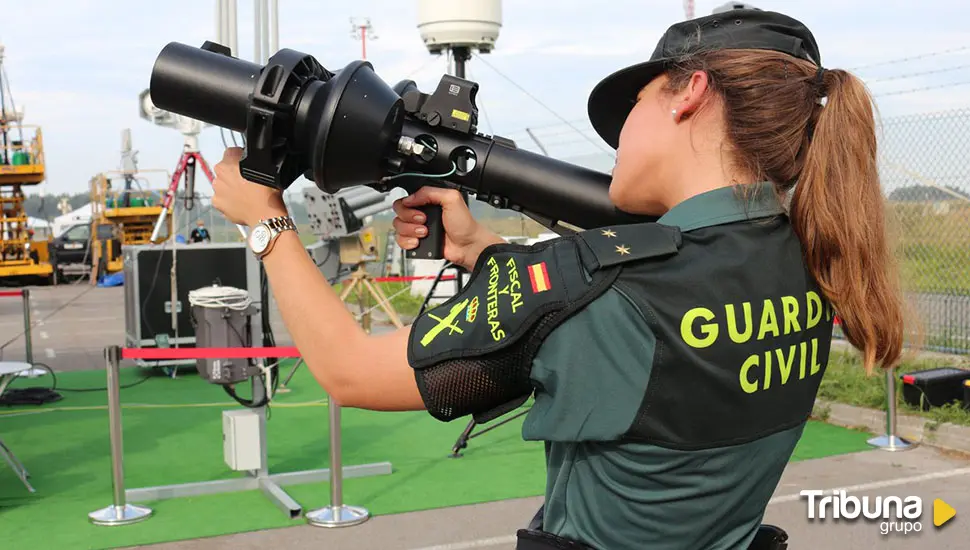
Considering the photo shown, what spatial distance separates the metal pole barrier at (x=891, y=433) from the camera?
22.6 feet

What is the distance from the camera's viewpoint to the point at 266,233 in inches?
61.0

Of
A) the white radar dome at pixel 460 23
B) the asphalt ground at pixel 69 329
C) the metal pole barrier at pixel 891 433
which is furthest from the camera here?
the asphalt ground at pixel 69 329

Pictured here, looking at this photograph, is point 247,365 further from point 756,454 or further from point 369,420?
point 756,454

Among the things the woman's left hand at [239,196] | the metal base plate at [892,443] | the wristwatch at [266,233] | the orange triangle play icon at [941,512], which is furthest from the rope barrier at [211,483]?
the wristwatch at [266,233]

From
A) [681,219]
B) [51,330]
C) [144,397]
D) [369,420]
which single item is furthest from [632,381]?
[51,330]

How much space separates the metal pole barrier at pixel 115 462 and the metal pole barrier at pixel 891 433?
4946 millimetres

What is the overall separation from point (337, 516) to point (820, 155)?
457 centimetres

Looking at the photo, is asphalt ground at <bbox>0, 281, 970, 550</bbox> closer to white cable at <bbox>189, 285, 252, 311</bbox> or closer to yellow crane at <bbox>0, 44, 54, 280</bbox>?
white cable at <bbox>189, 285, 252, 311</bbox>

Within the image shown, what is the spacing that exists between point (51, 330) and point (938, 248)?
12846 millimetres

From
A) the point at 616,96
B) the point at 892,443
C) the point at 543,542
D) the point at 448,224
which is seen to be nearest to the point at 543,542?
the point at 543,542

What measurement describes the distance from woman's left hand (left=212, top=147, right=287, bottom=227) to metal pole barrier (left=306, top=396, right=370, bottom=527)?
3.93 meters

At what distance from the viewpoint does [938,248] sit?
9.53 meters

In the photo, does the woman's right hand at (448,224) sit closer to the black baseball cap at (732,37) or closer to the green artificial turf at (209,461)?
the black baseball cap at (732,37)

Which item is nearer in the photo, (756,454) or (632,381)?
(632,381)
